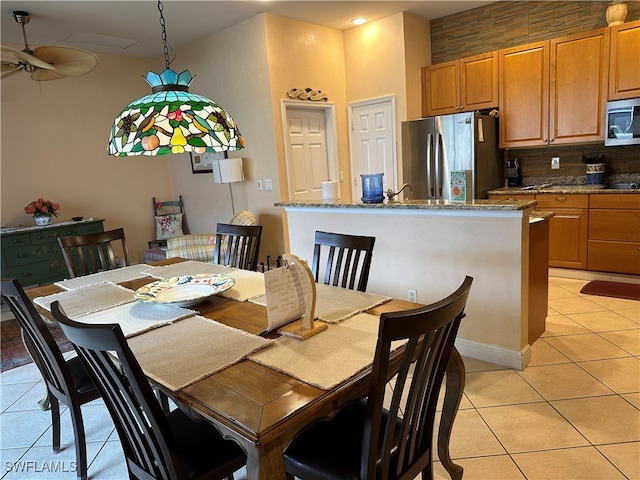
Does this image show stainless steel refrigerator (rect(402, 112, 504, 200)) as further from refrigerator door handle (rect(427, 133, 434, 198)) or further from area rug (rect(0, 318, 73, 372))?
area rug (rect(0, 318, 73, 372))

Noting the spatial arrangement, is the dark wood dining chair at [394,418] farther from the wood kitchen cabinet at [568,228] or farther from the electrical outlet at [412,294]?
the wood kitchen cabinet at [568,228]

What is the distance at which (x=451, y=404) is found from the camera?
1.70 meters

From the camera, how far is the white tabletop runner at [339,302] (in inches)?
68.5

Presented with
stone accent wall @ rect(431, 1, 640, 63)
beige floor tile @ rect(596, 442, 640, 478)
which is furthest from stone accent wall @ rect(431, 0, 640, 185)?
beige floor tile @ rect(596, 442, 640, 478)

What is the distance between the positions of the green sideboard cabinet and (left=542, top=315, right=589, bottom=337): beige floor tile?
16.1ft

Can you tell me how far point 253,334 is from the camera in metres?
1.62

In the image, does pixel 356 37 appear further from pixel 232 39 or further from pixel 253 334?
pixel 253 334

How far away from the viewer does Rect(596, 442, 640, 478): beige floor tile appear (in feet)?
5.88

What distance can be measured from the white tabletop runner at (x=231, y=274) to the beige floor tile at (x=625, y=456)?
5.61ft

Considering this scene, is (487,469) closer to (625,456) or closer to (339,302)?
(625,456)

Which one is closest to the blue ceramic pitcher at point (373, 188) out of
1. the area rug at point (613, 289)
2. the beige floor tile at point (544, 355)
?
the beige floor tile at point (544, 355)

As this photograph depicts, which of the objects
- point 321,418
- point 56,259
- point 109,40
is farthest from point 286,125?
point 321,418

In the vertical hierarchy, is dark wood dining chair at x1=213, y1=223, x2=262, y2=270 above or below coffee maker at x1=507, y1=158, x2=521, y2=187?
below

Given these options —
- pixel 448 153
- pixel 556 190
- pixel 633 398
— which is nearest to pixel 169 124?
pixel 633 398
